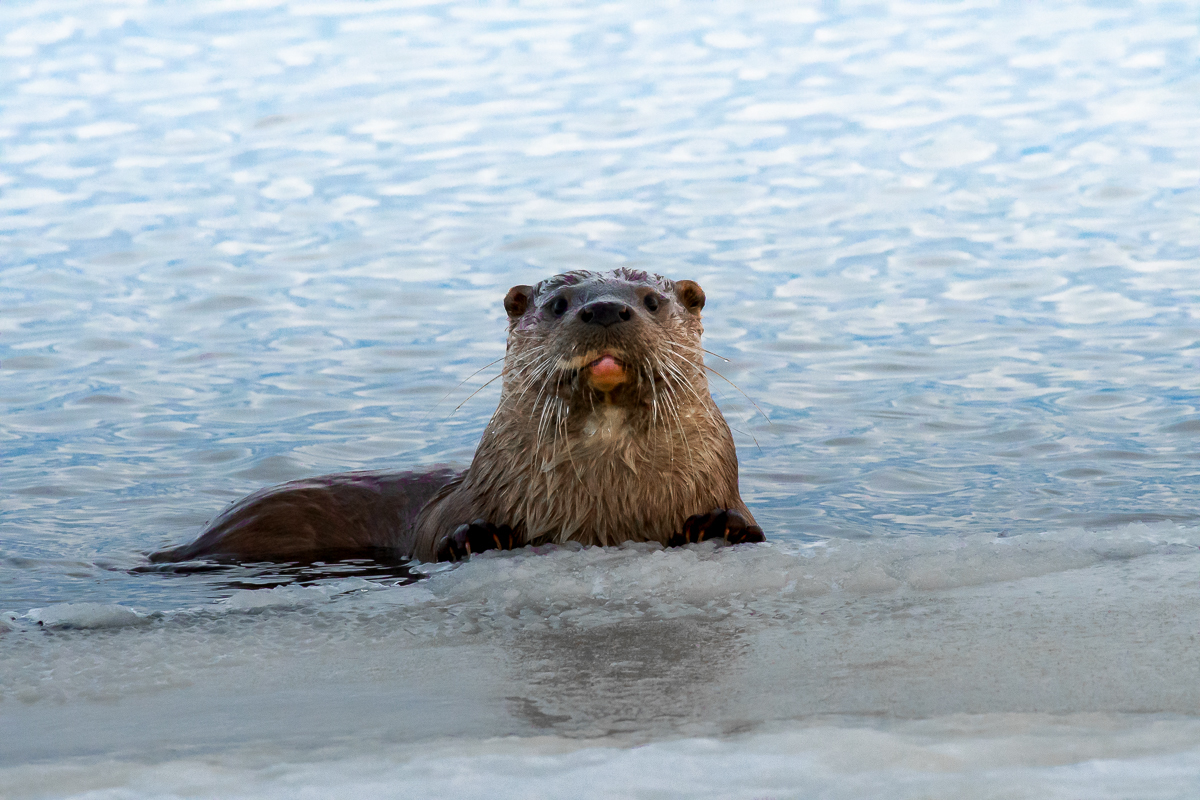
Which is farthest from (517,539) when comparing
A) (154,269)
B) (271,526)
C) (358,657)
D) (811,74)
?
(811,74)

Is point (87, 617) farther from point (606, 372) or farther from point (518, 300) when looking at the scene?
point (518, 300)

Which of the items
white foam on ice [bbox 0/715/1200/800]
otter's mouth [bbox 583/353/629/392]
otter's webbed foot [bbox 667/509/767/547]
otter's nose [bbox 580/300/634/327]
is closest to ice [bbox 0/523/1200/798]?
white foam on ice [bbox 0/715/1200/800]

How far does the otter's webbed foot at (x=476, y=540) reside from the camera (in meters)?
3.61

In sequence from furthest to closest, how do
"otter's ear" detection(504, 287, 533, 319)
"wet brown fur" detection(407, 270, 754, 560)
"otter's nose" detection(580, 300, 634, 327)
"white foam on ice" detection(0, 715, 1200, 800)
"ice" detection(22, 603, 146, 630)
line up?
"otter's ear" detection(504, 287, 533, 319) → "wet brown fur" detection(407, 270, 754, 560) → "otter's nose" detection(580, 300, 634, 327) → "ice" detection(22, 603, 146, 630) → "white foam on ice" detection(0, 715, 1200, 800)

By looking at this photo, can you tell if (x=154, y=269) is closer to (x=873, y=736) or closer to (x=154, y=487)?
(x=154, y=487)

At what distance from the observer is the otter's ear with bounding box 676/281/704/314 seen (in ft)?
12.7

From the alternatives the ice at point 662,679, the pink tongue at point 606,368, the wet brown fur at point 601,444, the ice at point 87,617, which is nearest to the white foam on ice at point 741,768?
the ice at point 662,679

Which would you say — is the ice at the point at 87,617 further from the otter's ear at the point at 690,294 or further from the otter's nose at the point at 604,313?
the otter's ear at the point at 690,294

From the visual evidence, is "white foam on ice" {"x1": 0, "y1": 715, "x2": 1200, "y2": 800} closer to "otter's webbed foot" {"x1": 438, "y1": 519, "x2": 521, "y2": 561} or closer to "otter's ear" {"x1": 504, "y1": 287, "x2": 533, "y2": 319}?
"otter's webbed foot" {"x1": 438, "y1": 519, "x2": 521, "y2": 561}

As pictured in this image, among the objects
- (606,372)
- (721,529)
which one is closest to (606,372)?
(606,372)

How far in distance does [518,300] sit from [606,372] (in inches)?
23.4

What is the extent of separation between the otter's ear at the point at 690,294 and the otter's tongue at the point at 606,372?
21.5 inches

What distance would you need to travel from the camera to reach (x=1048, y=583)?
2.79 metres

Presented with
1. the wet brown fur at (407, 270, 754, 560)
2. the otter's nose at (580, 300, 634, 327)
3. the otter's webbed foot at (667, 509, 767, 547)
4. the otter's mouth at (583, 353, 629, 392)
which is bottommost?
the otter's webbed foot at (667, 509, 767, 547)
